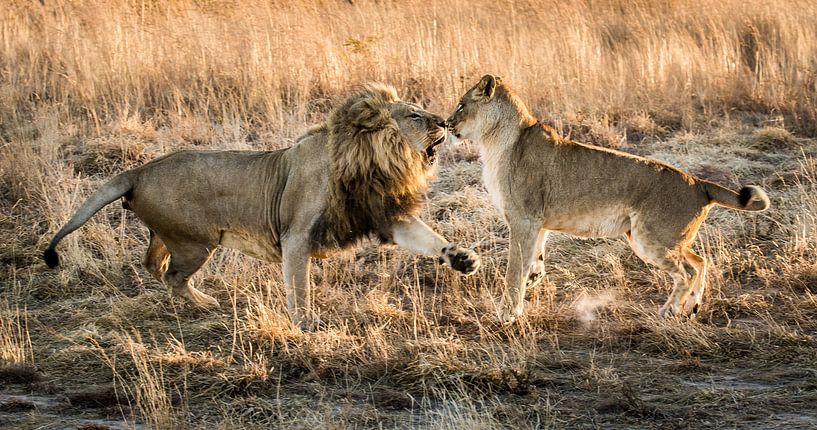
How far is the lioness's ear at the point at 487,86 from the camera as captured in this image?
5.92 m

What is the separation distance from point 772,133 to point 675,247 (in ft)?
11.6

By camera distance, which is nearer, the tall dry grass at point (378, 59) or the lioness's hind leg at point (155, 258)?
the lioness's hind leg at point (155, 258)

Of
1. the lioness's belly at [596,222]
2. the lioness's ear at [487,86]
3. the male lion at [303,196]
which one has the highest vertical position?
the lioness's ear at [487,86]

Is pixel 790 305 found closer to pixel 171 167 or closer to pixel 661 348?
pixel 661 348

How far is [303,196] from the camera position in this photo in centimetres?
553

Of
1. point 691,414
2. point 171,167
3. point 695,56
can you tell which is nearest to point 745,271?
point 691,414

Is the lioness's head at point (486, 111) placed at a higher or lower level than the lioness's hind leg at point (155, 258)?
higher

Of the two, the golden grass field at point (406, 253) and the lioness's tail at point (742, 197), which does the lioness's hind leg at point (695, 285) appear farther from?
the lioness's tail at point (742, 197)

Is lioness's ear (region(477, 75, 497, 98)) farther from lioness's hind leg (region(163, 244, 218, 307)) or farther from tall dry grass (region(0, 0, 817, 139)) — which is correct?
tall dry grass (region(0, 0, 817, 139))

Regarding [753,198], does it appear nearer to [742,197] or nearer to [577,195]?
[742,197]

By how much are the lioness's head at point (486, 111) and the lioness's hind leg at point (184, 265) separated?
1502 millimetres

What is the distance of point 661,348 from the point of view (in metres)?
5.26

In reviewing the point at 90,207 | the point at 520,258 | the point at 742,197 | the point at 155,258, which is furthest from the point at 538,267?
the point at 90,207

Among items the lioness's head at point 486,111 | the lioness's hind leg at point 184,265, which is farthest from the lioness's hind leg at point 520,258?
the lioness's hind leg at point 184,265
